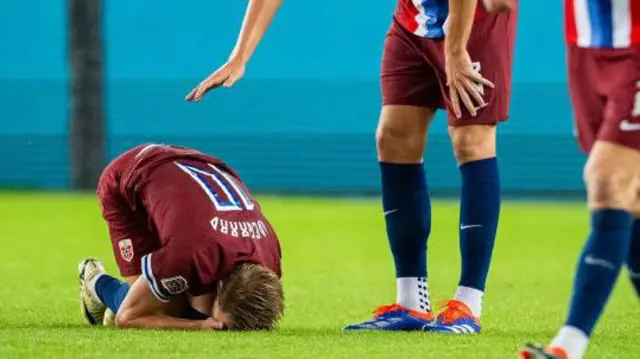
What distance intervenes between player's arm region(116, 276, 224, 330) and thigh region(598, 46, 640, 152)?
5.19 feet

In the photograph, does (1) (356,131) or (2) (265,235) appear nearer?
(2) (265,235)

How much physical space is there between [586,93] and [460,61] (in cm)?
75

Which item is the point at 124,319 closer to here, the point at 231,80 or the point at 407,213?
the point at 231,80

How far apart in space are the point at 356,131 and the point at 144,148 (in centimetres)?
812

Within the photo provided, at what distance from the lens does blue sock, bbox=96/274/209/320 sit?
192 inches

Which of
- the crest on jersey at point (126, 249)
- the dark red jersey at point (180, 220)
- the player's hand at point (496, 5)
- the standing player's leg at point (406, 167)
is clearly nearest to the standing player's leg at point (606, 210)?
the player's hand at point (496, 5)

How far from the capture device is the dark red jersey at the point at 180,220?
460 cm

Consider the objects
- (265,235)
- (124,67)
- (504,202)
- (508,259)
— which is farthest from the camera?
(124,67)

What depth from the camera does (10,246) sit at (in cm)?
866

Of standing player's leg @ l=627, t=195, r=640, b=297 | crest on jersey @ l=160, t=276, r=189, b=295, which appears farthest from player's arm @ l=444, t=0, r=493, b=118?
crest on jersey @ l=160, t=276, r=189, b=295

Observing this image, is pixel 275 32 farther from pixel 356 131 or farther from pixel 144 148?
pixel 144 148

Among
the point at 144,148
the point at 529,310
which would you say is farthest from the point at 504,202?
the point at 144,148

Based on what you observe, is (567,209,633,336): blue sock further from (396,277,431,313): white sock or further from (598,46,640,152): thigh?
(396,277,431,313): white sock

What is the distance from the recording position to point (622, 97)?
359cm
